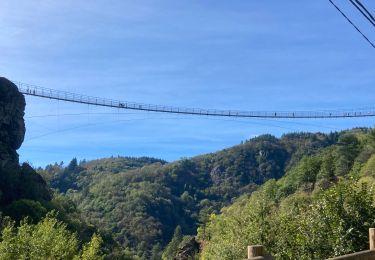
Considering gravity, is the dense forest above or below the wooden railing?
below

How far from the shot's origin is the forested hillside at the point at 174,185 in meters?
121

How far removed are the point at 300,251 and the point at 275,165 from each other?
145479mm

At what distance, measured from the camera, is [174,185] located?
158750 mm

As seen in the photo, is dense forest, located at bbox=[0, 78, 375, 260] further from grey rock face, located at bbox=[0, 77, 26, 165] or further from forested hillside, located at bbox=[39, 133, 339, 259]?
forested hillside, located at bbox=[39, 133, 339, 259]

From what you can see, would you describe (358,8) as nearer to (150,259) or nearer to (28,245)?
(28,245)

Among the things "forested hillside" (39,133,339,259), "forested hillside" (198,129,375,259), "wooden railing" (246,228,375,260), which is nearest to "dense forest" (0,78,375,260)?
"forested hillside" (198,129,375,259)

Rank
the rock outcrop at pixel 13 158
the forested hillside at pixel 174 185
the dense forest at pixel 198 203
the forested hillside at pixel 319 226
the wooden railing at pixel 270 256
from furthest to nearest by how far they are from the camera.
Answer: the forested hillside at pixel 174 185
the rock outcrop at pixel 13 158
the dense forest at pixel 198 203
the forested hillside at pixel 319 226
the wooden railing at pixel 270 256

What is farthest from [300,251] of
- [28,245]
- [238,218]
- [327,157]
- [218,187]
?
[218,187]

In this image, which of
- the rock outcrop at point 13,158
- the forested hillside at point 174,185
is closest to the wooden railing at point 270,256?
the rock outcrop at point 13,158

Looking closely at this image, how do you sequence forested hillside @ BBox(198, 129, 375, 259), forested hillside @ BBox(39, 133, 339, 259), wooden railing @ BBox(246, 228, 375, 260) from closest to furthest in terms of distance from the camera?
1. wooden railing @ BBox(246, 228, 375, 260)
2. forested hillside @ BBox(198, 129, 375, 259)
3. forested hillside @ BBox(39, 133, 339, 259)

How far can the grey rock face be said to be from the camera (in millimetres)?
67469

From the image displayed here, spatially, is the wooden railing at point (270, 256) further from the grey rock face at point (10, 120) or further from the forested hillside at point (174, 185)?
the forested hillside at point (174, 185)

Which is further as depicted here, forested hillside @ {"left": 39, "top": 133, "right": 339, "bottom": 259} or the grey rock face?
forested hillside @ {"left": 39, "top": 133, "right": 339, "bottom": 259}

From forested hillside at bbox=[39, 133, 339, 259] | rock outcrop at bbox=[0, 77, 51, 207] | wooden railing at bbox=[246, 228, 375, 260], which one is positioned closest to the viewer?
wooden railing at bbox=[246, 228, 375, 260]
